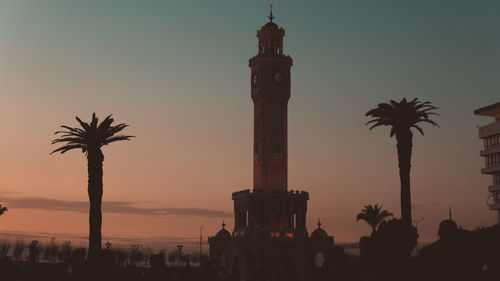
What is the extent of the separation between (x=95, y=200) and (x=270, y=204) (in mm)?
59614

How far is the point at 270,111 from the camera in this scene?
10956 centimetres

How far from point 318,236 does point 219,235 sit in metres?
16.6

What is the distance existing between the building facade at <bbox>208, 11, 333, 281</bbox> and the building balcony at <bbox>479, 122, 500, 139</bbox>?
94.8ft

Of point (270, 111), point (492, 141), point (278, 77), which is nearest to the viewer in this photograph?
point (492, 141)

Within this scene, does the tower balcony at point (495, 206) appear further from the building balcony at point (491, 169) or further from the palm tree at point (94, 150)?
the palm tree at point (94, 150)

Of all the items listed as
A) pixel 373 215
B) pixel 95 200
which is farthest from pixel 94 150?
pixel 373 215

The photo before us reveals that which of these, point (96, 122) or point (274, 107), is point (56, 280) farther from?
point (274, 107)

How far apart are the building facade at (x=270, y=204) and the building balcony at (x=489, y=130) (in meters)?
28.9

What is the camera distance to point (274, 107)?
110000 millimetres

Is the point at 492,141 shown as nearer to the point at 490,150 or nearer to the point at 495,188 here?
the point at 490,150

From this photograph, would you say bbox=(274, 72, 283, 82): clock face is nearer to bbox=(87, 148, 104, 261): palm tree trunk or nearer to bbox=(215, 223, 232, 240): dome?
bbox=(215, 223, 232, 240): dome

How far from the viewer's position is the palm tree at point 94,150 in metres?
48.3

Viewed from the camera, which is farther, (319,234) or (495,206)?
(319,234)

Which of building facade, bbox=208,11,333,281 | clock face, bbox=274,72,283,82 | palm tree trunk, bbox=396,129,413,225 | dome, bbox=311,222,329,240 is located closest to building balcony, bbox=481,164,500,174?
building facade, bbox=208,11,333,281
